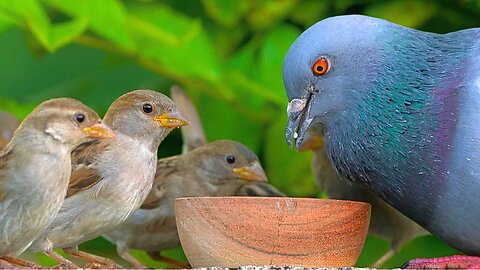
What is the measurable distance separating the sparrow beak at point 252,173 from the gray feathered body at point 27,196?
3.06ft

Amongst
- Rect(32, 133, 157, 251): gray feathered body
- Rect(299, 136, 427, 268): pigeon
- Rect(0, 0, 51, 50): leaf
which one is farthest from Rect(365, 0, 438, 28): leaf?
Rect(32, 133, 157, 251): gray feathered body

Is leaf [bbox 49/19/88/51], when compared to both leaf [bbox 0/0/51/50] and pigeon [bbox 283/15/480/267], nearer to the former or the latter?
leaf [bbox 0/0/51/50]

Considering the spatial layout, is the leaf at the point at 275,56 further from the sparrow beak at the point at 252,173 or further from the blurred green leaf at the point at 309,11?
the sparrow beak at the point at 252,173

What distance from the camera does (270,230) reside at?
2322mm

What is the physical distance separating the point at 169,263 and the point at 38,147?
104 centimetres

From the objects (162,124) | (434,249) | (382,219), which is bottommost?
(434,249)

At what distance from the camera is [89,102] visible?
4.18m

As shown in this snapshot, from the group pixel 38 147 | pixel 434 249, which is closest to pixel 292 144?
pixel 38 147

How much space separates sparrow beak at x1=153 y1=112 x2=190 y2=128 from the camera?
2957mm

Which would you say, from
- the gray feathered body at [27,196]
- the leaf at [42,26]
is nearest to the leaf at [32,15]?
the leaf at [42,26]

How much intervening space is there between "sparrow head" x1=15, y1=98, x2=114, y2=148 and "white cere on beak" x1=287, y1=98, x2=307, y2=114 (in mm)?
436

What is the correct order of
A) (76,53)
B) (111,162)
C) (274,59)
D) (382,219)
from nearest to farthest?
(111,162), (382,219), (274,59), (76,53)

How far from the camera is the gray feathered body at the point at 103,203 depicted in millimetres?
2777

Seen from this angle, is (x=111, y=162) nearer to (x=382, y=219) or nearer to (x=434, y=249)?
(x=382, y=219)
